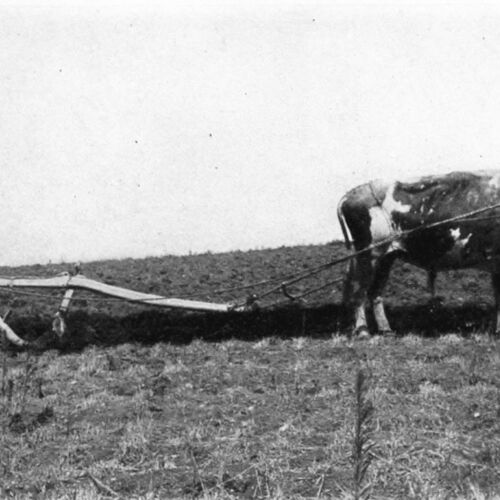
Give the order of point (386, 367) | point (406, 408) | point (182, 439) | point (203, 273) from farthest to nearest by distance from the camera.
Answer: point (203, 273) < point (386, 367) < point (406, 408) < point (182, 439)

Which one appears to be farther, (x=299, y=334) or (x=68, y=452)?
(x=299, y=334)

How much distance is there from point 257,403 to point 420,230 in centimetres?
385

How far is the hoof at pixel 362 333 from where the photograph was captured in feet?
31.4

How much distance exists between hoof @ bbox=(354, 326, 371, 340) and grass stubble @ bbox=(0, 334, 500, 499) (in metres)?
0.34

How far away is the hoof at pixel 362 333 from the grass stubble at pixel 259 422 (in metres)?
0.34

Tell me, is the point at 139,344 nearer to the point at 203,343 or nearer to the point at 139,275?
the point at 203,343

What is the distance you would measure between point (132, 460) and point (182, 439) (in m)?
0.48

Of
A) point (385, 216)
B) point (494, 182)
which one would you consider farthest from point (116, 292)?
point (494, 182)

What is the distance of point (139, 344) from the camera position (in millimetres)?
10055

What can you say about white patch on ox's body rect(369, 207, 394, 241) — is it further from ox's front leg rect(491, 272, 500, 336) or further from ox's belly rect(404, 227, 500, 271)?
ox's front leg rect(491, 272, 500, 336)

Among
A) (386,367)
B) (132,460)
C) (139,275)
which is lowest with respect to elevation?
(132,460)

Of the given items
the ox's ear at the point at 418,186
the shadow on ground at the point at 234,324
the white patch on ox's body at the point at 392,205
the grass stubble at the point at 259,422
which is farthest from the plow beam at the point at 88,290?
the ox's ear at the point at 418,186

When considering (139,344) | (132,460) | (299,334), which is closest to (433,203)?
(299,334)

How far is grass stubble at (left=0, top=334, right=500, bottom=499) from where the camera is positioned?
15.0ft
